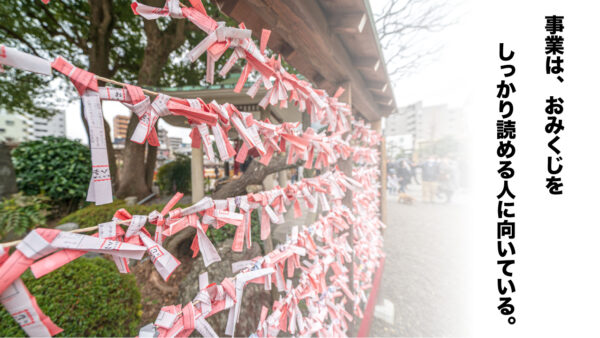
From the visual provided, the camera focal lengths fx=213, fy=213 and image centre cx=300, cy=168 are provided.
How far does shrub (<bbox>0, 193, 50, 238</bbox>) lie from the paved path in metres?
4.25

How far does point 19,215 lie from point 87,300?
212 centimetres

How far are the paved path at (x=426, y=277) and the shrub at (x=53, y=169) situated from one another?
16.0 feet

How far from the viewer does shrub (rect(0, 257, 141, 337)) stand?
1332mm

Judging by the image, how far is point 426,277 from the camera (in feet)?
12.0

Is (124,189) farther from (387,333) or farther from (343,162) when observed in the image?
(387,333)

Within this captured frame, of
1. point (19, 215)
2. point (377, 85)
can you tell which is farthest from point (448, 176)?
point (19, 215)

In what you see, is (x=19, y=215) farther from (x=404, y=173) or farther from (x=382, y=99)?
(x=404, y=173)


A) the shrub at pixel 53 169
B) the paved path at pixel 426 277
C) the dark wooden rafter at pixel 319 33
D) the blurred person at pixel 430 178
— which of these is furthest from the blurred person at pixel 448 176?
the shrub at pixel 53 169

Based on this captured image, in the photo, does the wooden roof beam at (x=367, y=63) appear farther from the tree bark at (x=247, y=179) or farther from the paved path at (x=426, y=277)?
the paved path at (x=426, y=277)

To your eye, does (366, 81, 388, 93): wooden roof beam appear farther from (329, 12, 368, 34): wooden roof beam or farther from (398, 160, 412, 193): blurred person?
(398, 160, 412, 193): blurred person

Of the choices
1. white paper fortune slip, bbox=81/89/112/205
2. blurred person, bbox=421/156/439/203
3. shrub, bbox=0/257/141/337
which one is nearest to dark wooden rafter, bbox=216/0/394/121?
white paper fortune slip, bbox=81/89/112/205

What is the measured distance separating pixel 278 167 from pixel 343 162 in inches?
21.7

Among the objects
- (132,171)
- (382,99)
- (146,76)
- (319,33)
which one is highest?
(146,76)

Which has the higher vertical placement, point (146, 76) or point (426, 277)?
point (146, 76)
